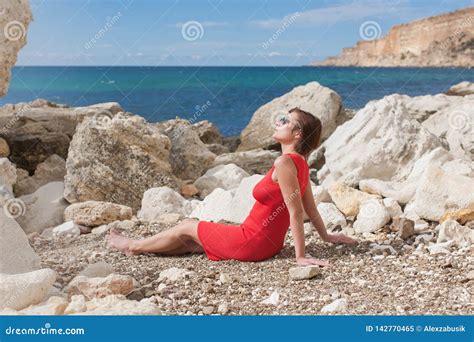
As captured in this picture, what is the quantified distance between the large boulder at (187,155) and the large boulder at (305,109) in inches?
100.0

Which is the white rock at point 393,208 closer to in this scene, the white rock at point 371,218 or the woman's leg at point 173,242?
the white rock at point 371,218

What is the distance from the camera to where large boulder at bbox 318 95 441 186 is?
8609mm

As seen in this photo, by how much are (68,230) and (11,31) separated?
258 cm

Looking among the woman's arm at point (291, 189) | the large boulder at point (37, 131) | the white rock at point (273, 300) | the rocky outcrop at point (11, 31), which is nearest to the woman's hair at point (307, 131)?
the woman's arm at point (291, 189)

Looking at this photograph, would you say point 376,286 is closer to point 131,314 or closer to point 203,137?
point 131,314

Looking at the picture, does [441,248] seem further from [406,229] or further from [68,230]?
[68,230]

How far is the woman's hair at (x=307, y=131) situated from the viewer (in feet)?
18.1

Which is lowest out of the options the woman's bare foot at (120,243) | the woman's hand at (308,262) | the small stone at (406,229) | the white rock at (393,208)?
the woman's bare foot at (120,243)

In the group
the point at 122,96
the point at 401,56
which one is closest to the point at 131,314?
the point at 122,96

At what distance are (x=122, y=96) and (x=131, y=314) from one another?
54321 mm

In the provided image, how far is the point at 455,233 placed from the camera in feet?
20.4

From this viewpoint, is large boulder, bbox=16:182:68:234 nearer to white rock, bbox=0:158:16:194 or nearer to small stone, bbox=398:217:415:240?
white rock, bbox=0:158:16:194

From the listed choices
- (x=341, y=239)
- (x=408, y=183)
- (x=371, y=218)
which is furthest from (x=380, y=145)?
(x=341, y=239)

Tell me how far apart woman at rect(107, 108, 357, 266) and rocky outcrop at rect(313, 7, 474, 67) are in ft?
245
